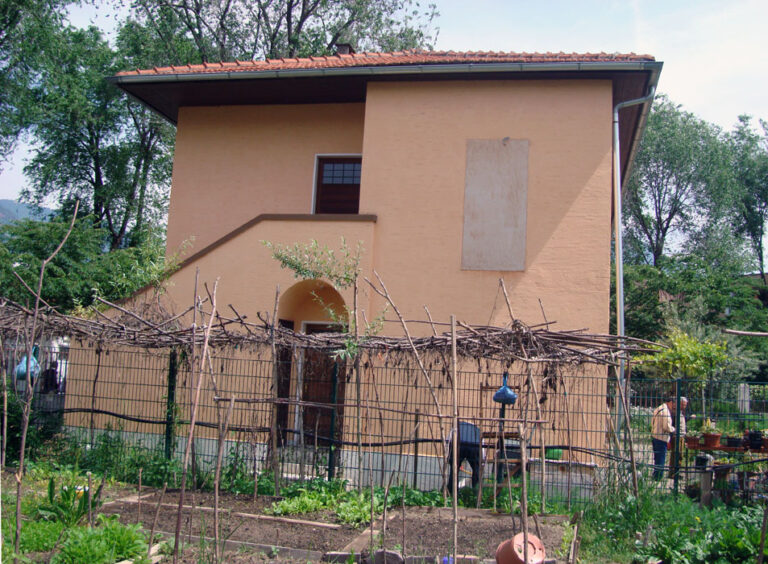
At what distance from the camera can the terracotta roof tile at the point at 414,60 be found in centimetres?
1203

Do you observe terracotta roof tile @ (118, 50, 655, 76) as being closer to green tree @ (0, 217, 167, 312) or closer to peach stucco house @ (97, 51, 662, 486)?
peach stucco house @ (97, 51, 662, 486)

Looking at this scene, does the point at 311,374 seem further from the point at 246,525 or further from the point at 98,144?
the point at 98,144

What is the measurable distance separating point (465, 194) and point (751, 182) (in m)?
39.4

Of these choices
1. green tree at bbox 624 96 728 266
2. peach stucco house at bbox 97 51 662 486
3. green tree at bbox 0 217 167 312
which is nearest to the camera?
peach stucco house at bbox 97 51 662 486

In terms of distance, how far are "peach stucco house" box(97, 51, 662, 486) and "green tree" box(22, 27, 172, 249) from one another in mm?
14495

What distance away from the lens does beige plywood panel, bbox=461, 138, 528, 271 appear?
39.1 ft

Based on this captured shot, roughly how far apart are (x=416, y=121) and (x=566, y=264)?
3.72 m

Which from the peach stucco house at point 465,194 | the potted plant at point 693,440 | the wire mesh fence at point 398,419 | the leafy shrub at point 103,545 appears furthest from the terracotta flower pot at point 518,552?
the potted plant at point 693,440

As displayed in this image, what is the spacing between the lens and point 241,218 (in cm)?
1434

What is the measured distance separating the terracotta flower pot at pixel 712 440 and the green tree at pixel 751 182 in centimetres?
3740

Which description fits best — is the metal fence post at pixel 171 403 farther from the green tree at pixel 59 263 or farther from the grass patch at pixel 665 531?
the green tree at pixel 59 263

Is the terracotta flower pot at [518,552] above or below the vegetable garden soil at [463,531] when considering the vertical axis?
above

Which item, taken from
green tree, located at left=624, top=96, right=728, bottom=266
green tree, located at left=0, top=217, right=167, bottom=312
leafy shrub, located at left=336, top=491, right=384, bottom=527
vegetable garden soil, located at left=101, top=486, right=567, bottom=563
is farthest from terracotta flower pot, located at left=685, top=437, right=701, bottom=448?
green tree, located at left=624, top=96, right=728, bottom=266

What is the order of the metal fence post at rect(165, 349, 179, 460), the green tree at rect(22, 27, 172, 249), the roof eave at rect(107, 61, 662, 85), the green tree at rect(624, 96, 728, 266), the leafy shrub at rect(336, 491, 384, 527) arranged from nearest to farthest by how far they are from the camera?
the leafy shrub at rect(336, 491, 384, 527) → the metal fence post at rect(165, 349, 179, 460) → the roof eave at rect(107, 61, 662, 85) → the green tree at rect(22, 27, 172, 249) → the green tree at rect(624, 96, 728, 266)
